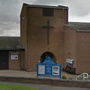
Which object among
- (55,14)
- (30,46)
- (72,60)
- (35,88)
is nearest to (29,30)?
(30,46)

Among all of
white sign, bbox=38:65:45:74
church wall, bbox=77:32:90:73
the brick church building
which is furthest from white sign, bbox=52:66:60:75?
the brick church building

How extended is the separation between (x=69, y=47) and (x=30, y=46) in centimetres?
576

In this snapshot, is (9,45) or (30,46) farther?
(9,45)

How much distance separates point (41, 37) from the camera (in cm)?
3484

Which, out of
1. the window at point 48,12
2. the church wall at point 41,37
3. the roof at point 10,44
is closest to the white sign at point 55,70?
the church wall at point 41,37

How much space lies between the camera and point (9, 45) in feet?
126

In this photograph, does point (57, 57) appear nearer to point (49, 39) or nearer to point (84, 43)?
point (49, 39)

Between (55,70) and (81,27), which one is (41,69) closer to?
(55,70)

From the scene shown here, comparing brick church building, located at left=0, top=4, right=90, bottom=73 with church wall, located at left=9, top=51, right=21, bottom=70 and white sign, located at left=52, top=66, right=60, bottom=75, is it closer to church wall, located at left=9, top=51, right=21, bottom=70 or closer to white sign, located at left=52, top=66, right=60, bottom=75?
church wall, located at left=9, top=51, right=21, bottom=70

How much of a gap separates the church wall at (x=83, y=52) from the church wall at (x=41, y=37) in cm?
505

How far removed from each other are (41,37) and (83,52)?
23.4ft

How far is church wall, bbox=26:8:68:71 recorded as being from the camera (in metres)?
34.7

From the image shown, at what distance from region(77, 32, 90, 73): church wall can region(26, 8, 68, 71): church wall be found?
16.6 ft

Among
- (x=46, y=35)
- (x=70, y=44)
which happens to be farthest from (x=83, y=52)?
(x=46, y=35)
